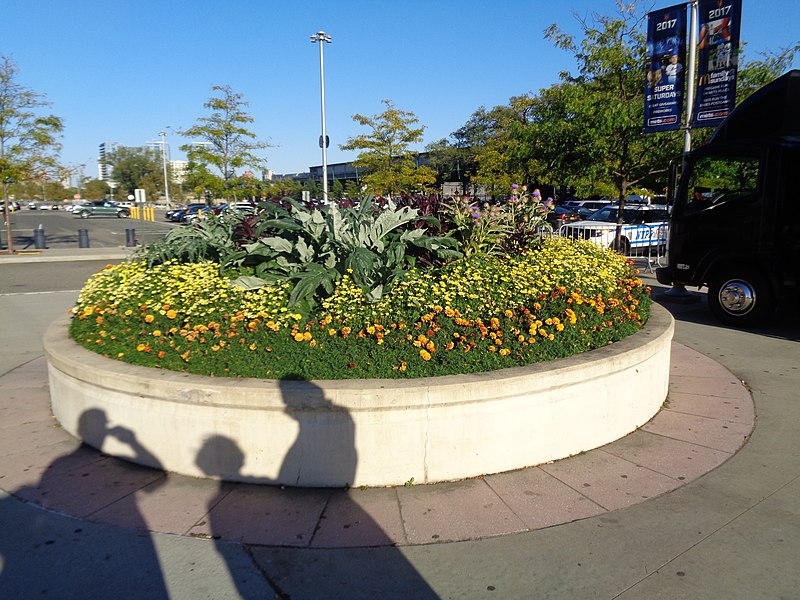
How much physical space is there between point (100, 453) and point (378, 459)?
2.18 metres

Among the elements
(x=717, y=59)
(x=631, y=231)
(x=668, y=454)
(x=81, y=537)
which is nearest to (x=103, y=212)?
(x=631, y=231)

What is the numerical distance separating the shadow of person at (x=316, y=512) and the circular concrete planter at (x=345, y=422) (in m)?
0.01

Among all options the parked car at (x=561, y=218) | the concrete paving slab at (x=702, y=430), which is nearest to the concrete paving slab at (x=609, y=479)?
the concrete paving slab at (x=702, y=430)

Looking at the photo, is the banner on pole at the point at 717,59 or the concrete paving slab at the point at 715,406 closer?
the concrete paving slab at the point at 715,406

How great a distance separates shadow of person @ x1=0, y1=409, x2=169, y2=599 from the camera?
9.90 feet

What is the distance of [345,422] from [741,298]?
7267mm

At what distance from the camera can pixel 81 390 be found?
4574mm

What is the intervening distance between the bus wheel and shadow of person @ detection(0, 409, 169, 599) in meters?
8.13

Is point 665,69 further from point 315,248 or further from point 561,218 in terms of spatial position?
point 315,248

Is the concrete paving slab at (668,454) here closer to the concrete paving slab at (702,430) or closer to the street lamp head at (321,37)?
the concrete paving slab at (702,430)

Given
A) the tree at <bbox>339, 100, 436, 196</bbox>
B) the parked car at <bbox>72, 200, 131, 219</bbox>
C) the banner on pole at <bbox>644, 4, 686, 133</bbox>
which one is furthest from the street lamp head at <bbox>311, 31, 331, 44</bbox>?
the parked car at <bbox>72, 200, 131, 219</bbox>

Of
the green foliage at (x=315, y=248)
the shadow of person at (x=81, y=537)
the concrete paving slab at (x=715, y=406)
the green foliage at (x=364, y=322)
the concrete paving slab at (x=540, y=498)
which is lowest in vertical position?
the shadow of person at (x=81, y=537)

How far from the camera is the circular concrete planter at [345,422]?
3.89 meters

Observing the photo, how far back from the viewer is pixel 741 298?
8.76m
